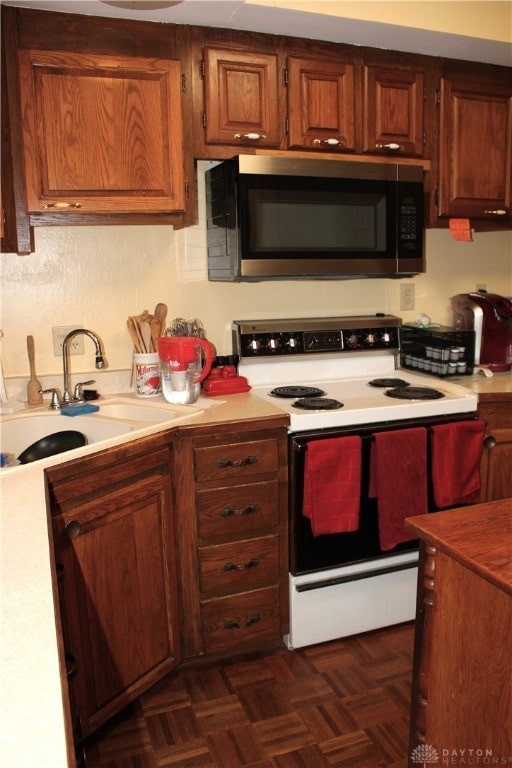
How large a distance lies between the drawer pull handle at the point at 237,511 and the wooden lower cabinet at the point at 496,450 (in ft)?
2.95

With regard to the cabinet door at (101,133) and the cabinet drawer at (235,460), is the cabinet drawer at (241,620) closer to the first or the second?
the cabinet drawer at (235,460)

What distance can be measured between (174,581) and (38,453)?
58cm

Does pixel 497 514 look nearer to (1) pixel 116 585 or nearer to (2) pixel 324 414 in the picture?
(2) pixel 324 414

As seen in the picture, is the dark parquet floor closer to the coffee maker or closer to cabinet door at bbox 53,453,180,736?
cabinet door at bbox 53,453,180,736

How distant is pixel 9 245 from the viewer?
6.27 feet

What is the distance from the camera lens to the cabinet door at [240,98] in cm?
203

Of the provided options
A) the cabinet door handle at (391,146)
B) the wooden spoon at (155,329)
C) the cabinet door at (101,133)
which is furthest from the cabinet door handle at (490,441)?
the cabinet door at (101,133)

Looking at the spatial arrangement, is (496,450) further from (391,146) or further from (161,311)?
(161,311)

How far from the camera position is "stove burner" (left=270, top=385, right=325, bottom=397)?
7.35 ft

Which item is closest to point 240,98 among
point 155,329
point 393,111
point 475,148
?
point 393,111

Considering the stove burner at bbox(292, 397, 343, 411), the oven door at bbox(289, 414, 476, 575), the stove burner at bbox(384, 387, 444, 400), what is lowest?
the oven door at bbox(289, 414, 476, 575)

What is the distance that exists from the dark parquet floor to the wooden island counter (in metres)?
0.45

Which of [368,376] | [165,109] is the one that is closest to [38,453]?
[165,109]

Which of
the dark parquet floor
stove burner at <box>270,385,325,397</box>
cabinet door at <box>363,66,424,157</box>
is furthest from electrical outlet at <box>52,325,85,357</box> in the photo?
cabinet door at <box>363,66,424,157</box>
